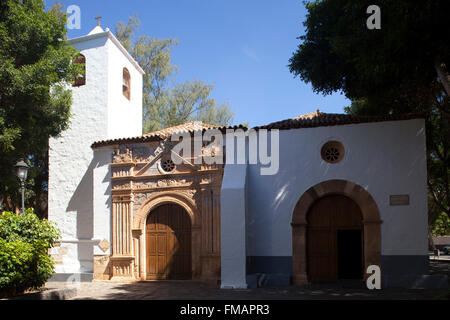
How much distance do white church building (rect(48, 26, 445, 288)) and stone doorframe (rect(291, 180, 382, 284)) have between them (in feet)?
0.09

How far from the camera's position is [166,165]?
12953mm

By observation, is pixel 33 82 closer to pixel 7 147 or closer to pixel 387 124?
pixel 7 147

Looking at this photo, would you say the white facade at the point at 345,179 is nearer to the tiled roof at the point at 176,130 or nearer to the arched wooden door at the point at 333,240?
the arched wooden door at the point at 333,240

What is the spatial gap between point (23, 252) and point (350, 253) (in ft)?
27.4

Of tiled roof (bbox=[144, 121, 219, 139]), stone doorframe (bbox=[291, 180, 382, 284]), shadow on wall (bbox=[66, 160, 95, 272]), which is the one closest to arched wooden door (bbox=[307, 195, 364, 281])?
stone doorframe (bbox=[291, 180, 382, 284])

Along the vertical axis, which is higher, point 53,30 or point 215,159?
point 53,30

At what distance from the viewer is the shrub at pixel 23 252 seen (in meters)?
8.09

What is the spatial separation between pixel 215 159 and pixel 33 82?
580 cm

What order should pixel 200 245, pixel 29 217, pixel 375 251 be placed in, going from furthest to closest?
pixel 200 245 < pixel 375 251 < pixel 29 217

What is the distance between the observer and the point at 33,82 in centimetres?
1195

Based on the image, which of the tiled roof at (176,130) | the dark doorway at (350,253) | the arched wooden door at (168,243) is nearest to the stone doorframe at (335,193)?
the dark doorway at (350,253)

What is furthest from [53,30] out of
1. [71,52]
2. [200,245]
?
[200,245]

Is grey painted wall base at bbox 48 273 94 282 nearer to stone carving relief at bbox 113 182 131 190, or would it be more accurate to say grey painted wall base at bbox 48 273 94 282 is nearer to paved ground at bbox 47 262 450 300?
paved ground at bbox 47 262 450 300

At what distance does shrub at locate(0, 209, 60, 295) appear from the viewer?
8.09 meters
